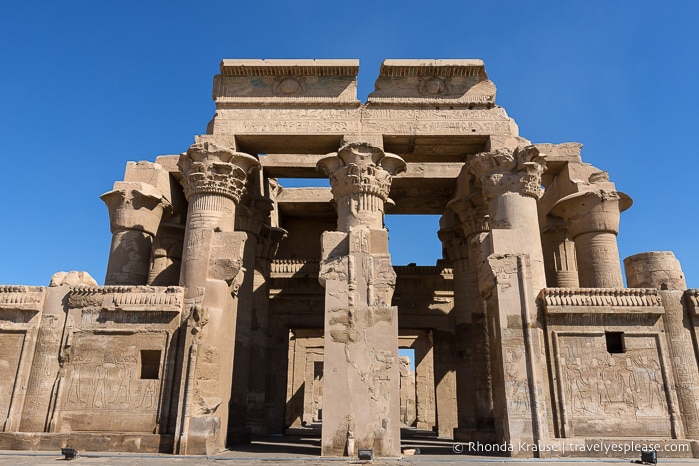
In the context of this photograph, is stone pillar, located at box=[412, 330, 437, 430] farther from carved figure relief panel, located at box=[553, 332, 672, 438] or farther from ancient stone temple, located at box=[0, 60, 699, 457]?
carved figure relief panel, located at box=[553, 332, 672, 438]

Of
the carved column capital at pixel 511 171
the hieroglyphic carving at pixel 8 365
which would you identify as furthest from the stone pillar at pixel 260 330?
the carved column capital at pixel 511 171

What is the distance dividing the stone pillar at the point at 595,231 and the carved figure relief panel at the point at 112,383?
9368 millimetres

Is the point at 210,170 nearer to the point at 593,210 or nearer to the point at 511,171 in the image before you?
the point at 511,171

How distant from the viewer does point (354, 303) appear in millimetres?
10125

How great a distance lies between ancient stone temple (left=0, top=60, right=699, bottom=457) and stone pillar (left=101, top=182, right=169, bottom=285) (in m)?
0.05

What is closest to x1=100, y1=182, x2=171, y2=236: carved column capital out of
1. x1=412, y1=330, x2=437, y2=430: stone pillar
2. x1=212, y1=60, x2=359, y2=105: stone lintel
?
x1=212, y1=60, x2=359, y2=105: stone lintel

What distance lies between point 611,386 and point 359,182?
6197mm

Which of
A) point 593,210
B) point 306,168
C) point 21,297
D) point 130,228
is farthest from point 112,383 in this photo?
point 593,210

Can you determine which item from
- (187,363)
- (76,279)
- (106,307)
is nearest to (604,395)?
(187,363)

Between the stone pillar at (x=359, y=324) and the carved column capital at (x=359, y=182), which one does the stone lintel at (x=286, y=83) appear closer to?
the carved column capital at (x=359, y=182)

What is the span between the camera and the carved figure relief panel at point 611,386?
31.7 feet

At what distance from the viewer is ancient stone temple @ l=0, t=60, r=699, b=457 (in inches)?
382

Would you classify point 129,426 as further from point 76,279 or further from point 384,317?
point 384,317

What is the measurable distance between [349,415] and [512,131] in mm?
7198
